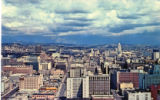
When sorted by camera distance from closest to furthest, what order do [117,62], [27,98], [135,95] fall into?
[135,95] → [27,98] → [117,62]

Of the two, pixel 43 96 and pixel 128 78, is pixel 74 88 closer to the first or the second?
pixel 43 96

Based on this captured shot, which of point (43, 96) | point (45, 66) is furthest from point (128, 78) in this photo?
point (45, 66)

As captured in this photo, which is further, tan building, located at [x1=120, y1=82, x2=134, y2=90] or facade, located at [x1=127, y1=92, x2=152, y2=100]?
tan building, located at [x1=120, y1=82, x2=134, y2=90]

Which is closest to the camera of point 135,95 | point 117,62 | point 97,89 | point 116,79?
point 135,95

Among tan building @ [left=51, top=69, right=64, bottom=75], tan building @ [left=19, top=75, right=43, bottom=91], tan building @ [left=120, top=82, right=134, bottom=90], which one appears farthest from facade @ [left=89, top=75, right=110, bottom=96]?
tan building @ [left=51, top=69, right=64, bottom=75]

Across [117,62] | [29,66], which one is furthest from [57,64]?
[117,62]

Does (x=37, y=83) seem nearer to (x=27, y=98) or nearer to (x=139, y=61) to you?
(x=27, y=98)

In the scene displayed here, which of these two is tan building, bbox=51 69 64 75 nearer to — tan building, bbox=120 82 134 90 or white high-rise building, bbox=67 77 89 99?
tan building, bbox=120 82 134 90
